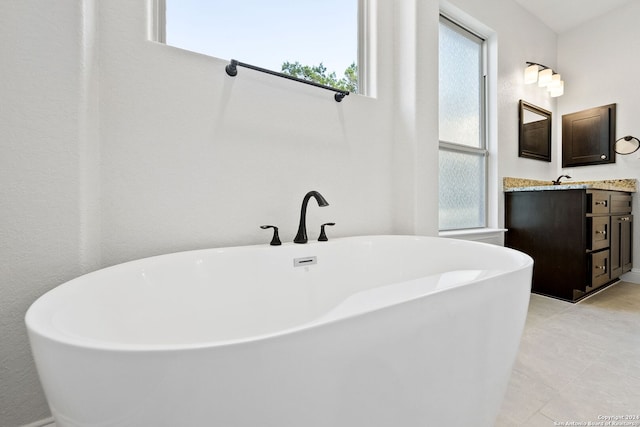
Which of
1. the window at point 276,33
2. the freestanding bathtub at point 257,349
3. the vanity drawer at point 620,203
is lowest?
the freestanding bathtub at point 257,349

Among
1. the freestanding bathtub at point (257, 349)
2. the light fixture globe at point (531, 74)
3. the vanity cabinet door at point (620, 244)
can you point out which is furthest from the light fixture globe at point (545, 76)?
the freestanding bathtub at point (257, 349)

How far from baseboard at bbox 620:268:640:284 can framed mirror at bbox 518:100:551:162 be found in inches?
51.7

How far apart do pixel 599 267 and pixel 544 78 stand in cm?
189

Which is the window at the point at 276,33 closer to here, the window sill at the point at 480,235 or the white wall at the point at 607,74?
the window sill at the point at 480,235

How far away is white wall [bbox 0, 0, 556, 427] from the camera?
0.83 m

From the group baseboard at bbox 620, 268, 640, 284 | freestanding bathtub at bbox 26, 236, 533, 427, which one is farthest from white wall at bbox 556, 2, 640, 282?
freestanding bathtub at bbox 26, 236, 533, 427

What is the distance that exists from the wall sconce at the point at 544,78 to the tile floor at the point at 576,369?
2.13 meters

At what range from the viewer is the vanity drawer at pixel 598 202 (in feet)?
6.90

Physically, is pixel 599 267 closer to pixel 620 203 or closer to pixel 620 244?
pixel 620 244

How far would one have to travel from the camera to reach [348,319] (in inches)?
17.9

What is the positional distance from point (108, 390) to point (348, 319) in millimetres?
338

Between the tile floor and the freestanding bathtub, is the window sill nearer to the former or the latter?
the tile floor

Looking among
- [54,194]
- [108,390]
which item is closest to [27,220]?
[54,194]

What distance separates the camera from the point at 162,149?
115 centimetres
